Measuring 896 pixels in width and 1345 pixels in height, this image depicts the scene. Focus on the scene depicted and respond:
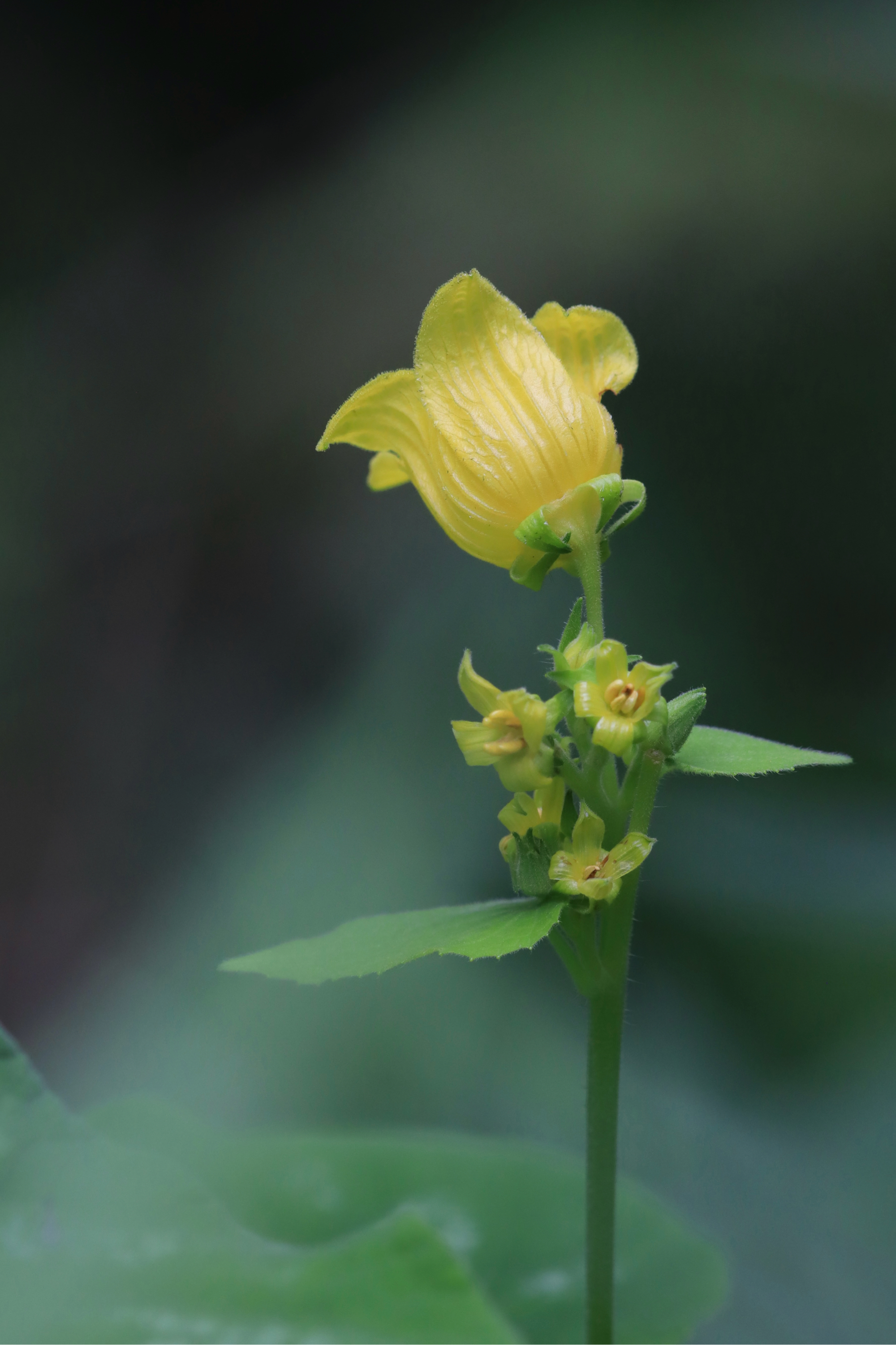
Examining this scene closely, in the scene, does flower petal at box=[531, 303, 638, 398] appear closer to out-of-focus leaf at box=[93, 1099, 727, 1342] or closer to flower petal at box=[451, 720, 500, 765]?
flower petal at box=[451, 720, 500, 765]

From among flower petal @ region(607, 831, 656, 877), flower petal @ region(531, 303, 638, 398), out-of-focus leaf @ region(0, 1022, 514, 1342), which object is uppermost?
flower petal @ region(531, 303, 638, 398)

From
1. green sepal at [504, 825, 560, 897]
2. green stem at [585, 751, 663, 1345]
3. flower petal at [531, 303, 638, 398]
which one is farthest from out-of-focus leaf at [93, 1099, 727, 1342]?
flower petal at [531, 303, 638, 398]

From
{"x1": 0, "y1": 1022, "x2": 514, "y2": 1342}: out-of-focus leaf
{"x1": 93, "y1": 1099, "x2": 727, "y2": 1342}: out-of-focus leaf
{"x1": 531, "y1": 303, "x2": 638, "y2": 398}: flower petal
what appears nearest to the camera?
{"x1": 0, "y1": 1022, "x2": 514, "y2": 1342}: out-of-focus leaf

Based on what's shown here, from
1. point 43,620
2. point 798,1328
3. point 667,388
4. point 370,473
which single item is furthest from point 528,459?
point 43,620

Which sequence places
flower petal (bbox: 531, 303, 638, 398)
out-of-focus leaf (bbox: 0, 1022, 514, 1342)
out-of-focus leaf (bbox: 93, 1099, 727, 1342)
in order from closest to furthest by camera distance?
out-of-focus leaf (bbox: 0, 1022, 514, 1342), flower petal (bbox: 531, 303, 638, 398), out-of-focus leaf (bbox: 93, 1099, 727, 1342)

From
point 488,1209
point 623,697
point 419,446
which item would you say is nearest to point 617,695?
point 623,697

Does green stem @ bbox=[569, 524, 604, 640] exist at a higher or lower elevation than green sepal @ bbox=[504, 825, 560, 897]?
higher

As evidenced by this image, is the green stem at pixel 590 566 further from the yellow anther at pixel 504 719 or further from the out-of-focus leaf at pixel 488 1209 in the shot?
the out-of-focus leaf at pixel 488 1209
